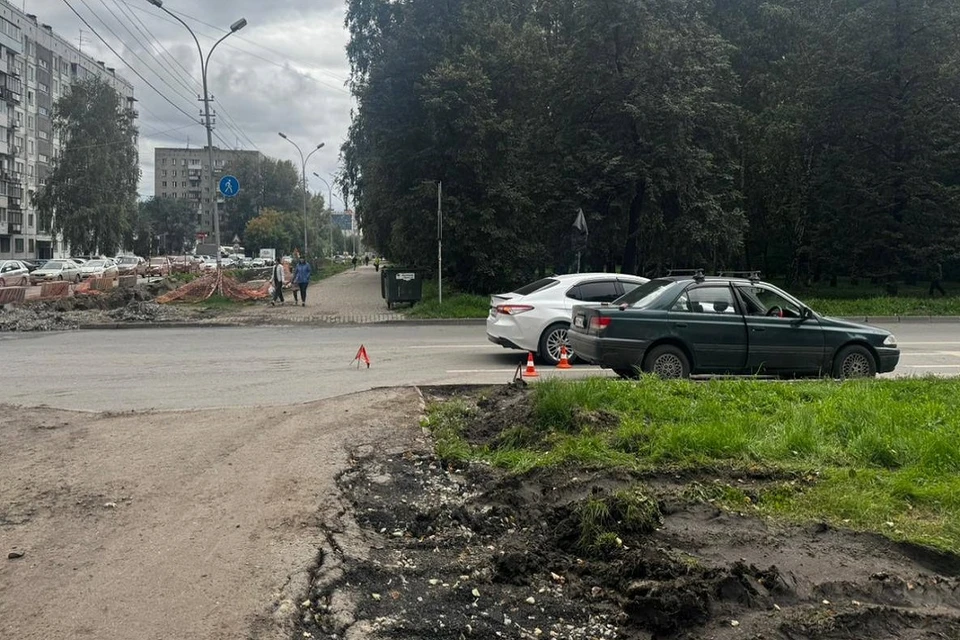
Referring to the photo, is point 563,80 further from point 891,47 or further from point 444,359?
point 444,359

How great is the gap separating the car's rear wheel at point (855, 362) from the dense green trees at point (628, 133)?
15.5 m

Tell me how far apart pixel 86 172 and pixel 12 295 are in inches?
1755

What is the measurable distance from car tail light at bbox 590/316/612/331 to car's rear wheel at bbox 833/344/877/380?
332 cm

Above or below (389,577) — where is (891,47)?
above

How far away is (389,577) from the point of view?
416 centimetres

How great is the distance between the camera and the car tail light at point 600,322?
32.7 feet

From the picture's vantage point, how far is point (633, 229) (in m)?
27.0

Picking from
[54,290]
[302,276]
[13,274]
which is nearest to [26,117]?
[13,274]

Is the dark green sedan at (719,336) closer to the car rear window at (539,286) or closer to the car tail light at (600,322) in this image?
the car tail light at (600,322)

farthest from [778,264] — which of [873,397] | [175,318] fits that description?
[873,397]

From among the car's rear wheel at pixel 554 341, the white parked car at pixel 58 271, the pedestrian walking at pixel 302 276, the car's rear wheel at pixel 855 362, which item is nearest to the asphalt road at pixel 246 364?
the car's rear wheel at pixel 554 341

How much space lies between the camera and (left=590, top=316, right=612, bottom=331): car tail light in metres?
9.97

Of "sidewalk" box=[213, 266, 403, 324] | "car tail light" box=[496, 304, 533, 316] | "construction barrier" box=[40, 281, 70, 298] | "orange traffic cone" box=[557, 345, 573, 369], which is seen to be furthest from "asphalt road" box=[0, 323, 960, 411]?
"construction barrier" box=[40, 281, 70, 298]

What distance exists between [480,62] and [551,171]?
4370mm
